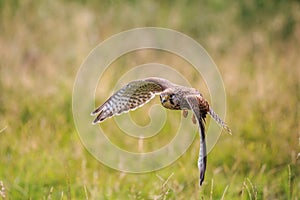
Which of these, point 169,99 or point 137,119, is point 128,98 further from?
point 137,119

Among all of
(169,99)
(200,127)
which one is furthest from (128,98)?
(200,127)

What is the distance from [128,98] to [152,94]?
0.11 meters

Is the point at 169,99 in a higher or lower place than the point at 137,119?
higher

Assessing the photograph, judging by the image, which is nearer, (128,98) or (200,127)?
(200,127)

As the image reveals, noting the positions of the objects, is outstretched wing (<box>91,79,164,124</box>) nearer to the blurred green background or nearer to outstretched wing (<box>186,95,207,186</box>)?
outstretched wing (<box>186,95,207,186</box>)

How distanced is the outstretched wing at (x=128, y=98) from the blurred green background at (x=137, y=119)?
1.33 feet

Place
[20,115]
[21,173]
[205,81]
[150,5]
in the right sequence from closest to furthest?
[21,173] < [20,115] < [205,81] < [150,5]

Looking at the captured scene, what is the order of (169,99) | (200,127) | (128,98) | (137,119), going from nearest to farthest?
1. (200,127)
2. (169,99)
3. (128,98)
4. (137,119)

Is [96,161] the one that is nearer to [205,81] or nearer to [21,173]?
[21,173]

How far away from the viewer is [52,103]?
5320 millimetres

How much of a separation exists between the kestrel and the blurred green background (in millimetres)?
394

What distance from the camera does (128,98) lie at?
2709 millimetres

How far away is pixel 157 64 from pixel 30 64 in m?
1.34

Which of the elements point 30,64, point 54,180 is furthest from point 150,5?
point 54,180
